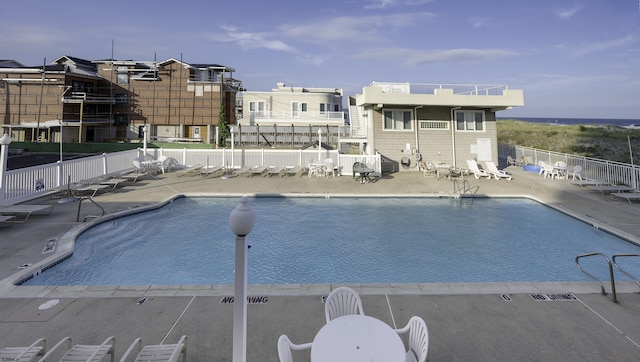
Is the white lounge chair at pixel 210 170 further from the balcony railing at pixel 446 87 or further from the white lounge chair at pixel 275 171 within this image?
the balcony railing at pixel 446 87

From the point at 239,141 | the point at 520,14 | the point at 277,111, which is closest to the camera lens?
the point at 520,14

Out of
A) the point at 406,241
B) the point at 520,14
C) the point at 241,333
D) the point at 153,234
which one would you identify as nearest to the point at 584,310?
the point at 406,241

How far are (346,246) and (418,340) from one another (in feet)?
16.2

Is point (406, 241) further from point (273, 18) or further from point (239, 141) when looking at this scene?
point (239, 141)

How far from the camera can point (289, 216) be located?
1000cm

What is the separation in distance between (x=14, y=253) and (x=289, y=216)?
6465 mm

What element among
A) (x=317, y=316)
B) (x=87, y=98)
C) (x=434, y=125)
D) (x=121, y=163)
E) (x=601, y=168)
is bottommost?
(x=317, y=316)

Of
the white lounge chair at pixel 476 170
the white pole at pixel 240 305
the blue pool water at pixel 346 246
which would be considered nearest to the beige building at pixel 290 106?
the white lounge chair at pixel 476 170

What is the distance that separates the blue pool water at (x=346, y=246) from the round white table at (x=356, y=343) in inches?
123

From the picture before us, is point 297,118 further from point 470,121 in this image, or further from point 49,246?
point 49,246

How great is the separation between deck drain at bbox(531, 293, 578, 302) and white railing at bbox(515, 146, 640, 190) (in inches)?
435

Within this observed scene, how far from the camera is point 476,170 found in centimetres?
1577

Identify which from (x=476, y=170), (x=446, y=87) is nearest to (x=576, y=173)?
(x=476, y=170)

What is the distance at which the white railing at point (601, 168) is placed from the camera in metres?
11.9
